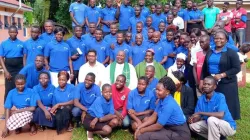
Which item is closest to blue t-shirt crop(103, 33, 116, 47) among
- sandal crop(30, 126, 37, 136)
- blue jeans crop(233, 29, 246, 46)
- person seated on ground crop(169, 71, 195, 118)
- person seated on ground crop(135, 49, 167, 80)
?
person seated on ground crop(135, 49, 167, 80)

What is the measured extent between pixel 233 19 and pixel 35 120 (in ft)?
27.3

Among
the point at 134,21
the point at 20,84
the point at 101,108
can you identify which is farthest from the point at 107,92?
the point at 134,21

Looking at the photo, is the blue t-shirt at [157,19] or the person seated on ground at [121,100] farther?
the blue t-shirt at [157,19]

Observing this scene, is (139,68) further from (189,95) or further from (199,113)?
(199,113)

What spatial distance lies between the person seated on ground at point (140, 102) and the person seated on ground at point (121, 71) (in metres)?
0.76

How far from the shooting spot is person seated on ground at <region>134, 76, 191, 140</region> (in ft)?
14.8

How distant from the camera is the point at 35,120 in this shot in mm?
5527

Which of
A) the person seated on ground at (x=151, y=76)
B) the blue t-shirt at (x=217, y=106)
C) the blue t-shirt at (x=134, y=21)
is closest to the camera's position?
the blue t-shirt at (x=217, y=106)

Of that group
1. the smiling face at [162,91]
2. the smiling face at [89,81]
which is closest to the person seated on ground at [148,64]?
the smiling face at [89,81]

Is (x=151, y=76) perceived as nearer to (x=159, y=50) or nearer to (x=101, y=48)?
(x=159, y=50)

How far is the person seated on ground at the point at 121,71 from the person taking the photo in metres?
6.20

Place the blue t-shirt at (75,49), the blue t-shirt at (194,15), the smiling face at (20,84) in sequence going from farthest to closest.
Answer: the blue t-shirt at (194,15), the blue t-shirt at (75,49), the smiling face at (20,84)

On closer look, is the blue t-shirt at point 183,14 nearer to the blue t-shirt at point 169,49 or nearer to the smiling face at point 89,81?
the blue t-shirt at point 169,49

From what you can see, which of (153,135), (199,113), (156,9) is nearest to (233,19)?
(156,9)
